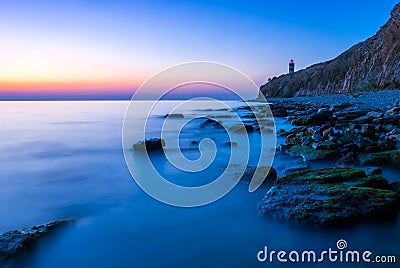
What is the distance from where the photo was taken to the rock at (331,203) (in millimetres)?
3521

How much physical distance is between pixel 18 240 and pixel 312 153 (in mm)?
6143

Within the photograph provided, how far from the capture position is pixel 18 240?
317cm

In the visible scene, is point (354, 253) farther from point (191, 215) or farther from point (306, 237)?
point (191, 215)

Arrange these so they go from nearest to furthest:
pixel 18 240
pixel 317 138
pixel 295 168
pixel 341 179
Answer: pixel 18 240
pixel 341 179
pixel 295 168
pixel 317 138

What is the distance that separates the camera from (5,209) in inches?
187

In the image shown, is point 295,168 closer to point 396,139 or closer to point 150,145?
point 396,139

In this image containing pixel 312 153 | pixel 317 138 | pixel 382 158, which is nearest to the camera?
pixel 382 158

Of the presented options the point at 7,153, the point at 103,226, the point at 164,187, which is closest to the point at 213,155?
the point at 164,187

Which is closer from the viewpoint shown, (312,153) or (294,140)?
(312,153)

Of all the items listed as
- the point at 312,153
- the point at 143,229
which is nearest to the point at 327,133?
the point at 312,153

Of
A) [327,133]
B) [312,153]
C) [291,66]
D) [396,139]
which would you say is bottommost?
[312,153]

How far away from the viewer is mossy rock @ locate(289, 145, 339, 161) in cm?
677

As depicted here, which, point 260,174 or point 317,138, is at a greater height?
point 317,138

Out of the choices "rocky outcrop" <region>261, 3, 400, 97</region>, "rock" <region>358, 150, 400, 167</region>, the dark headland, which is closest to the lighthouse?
"rocky outcrop" <region>261, 3, 400, 97</region>
